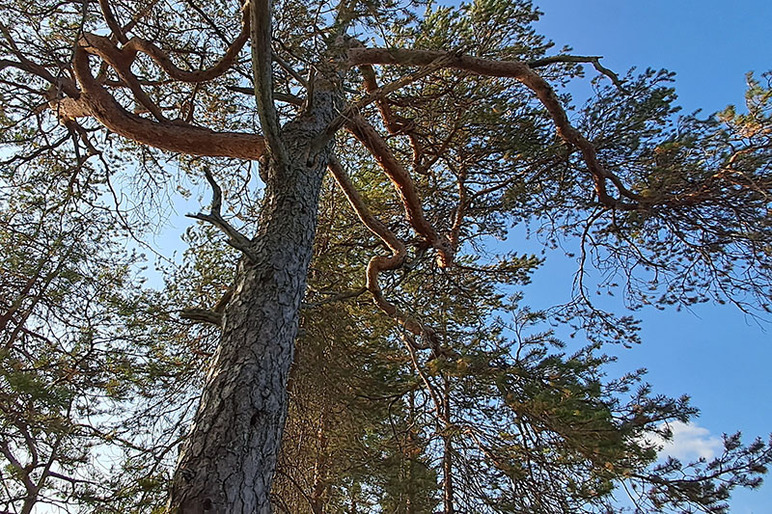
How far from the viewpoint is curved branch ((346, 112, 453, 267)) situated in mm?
3783

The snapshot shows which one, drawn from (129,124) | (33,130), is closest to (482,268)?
(129,124)

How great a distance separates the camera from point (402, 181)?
4.04m

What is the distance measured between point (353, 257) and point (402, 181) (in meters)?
1.21

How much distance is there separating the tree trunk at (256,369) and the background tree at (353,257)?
0.01 meters

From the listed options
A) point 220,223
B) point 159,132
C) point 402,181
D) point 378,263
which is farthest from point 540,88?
point 159,132

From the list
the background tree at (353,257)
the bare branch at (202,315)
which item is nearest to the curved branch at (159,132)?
the background tree at (353,257)

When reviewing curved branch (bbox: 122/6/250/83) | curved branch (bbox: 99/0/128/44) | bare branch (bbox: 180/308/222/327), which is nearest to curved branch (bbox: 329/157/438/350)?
curved branch (bbox: 122/6/250/83)

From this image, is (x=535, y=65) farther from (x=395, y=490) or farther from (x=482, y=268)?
(x=395, y=490)

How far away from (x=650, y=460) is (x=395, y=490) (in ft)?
5.78

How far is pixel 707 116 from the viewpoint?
3400 millimetres

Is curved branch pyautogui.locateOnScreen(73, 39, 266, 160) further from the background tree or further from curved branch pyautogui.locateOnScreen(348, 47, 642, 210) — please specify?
curved branch pyautogui.locateOnScreen(348, 47, 642, 210)

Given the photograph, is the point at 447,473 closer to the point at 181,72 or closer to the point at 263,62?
the point at 263,62

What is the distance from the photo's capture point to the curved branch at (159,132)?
3.64 m

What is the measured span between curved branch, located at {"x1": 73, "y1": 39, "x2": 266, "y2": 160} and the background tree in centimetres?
2
